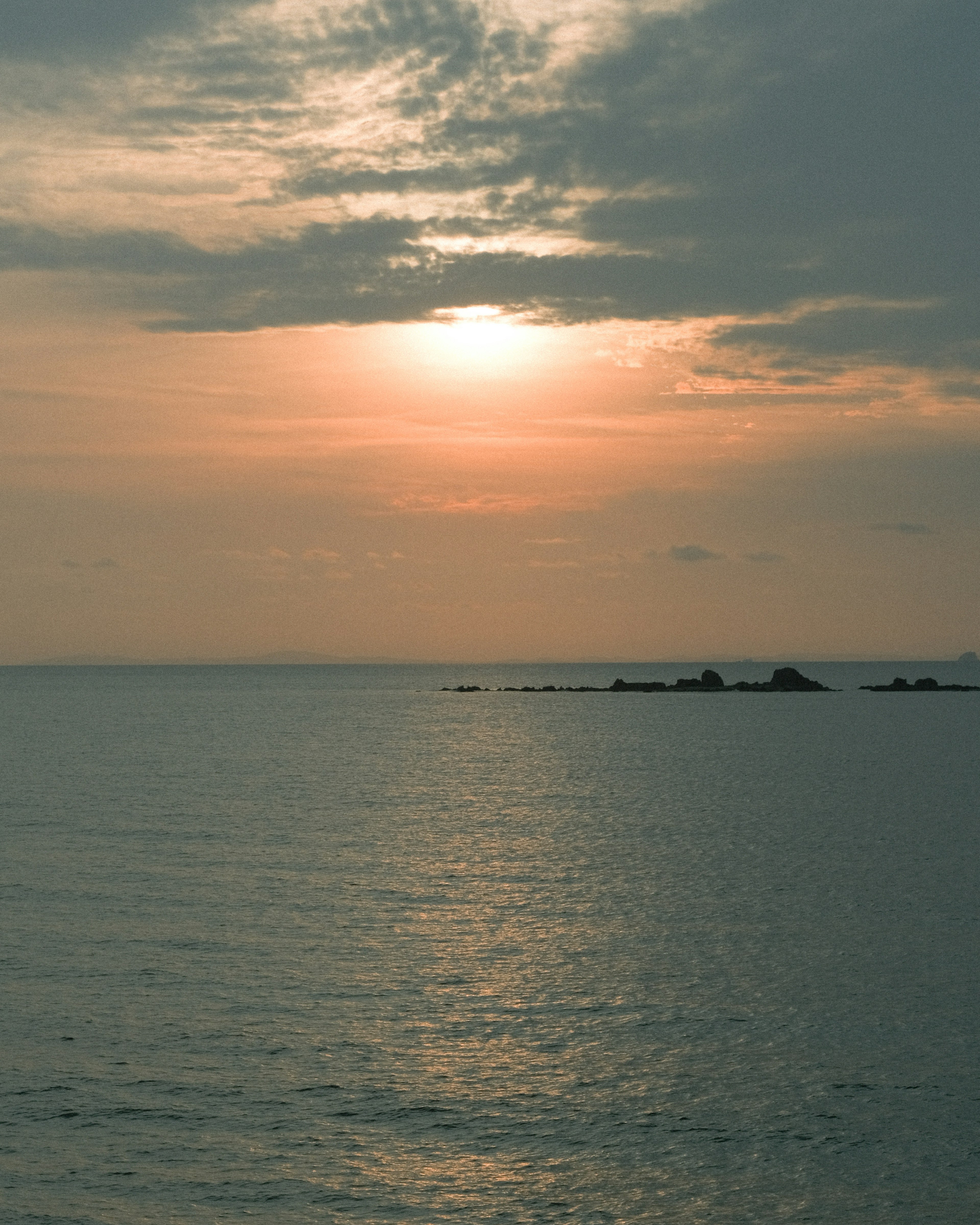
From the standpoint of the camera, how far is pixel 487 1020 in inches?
1031

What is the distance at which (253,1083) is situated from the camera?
2214 cm

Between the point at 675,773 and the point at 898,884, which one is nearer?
the point at 898,884

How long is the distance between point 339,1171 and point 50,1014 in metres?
10.5

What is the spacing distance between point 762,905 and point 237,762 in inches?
2728

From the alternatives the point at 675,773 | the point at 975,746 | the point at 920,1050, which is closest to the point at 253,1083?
the point at 920,1050

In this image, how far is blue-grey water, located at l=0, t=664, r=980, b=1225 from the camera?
18312mm

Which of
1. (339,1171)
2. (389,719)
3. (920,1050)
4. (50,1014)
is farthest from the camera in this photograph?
(389,719)

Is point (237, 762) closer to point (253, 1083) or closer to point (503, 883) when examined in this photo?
point (503, 883)

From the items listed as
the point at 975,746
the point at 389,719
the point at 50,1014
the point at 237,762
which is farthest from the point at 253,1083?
the point at 389,719

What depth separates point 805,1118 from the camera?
824 inches

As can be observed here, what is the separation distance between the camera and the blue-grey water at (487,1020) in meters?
18.3

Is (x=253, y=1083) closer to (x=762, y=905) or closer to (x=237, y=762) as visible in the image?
(x=762, y=905)

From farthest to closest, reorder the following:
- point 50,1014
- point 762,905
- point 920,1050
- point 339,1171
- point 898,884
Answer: point 898,884
point 762,905
point 50,1014
point 920,1050
point 339,1171

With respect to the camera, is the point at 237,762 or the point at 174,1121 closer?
the point at 174,1121
